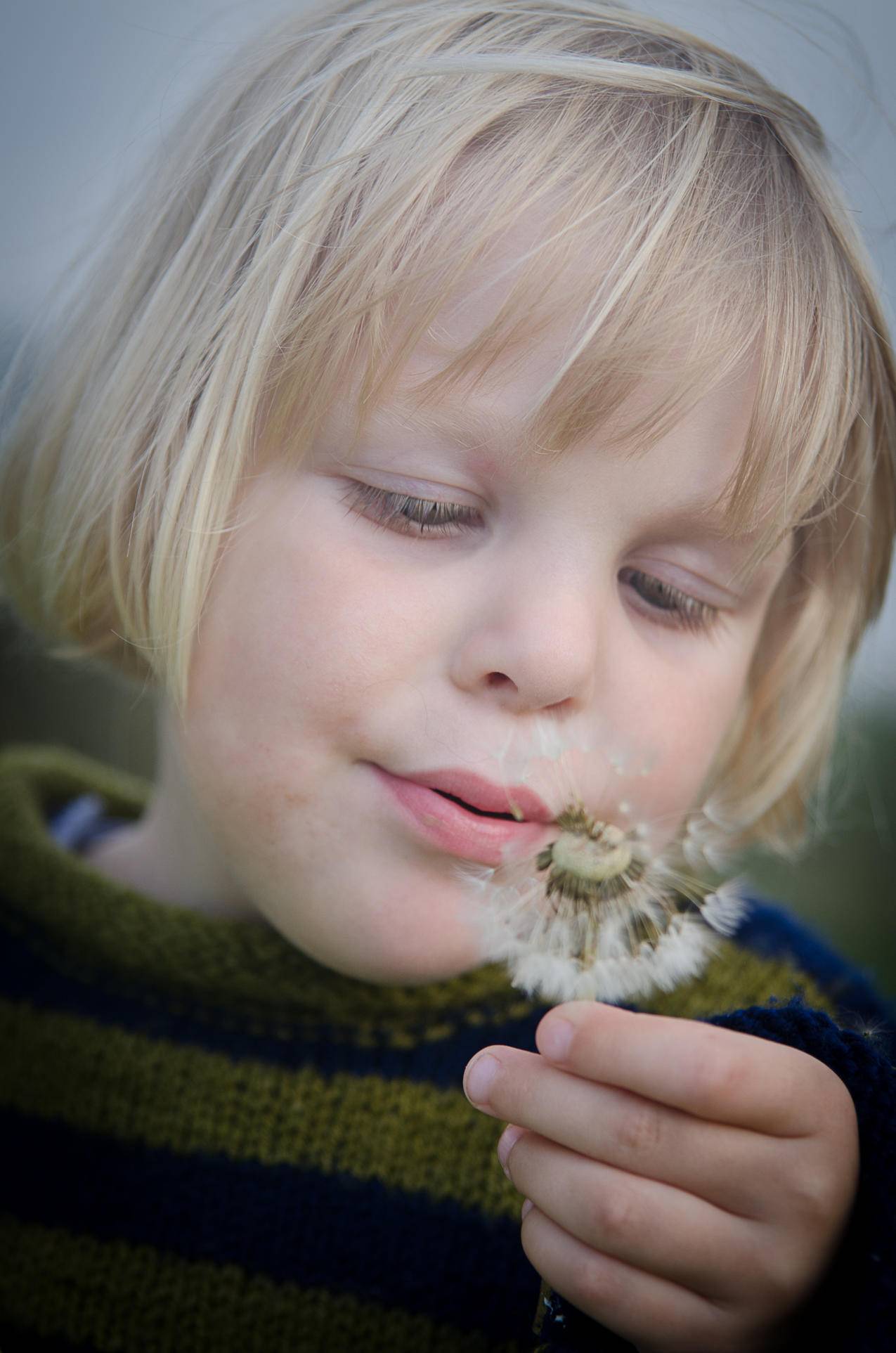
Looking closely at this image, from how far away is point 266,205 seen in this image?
4.38 ft

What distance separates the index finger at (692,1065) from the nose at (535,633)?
351mm

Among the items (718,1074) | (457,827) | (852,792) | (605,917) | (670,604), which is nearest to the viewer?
(718,1074)

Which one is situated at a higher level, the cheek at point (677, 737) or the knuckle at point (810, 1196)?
the cheek at point (677, 737)

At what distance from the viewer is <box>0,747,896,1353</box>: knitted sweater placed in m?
1.36

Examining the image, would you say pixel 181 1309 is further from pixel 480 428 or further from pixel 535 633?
pixel 480 428

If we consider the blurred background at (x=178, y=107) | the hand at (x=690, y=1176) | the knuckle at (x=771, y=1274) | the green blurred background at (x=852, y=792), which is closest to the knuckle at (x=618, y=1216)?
the hand at (x=690, y=1176)

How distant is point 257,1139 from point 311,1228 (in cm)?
14

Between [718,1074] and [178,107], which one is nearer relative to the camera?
[718,1074]

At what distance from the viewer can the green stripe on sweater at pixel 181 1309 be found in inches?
52.8

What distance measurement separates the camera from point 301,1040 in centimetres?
148

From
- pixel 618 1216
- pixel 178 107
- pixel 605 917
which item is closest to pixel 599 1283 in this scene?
pixel 618 1216

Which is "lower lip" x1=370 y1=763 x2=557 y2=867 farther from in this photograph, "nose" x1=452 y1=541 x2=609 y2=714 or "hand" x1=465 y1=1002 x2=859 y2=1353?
"hand" x1=465 y1=1002 x2=859 y2=1353

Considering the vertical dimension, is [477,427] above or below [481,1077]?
above

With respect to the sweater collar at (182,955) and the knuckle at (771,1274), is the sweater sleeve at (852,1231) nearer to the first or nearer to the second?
the knuckle at (771,1274)
